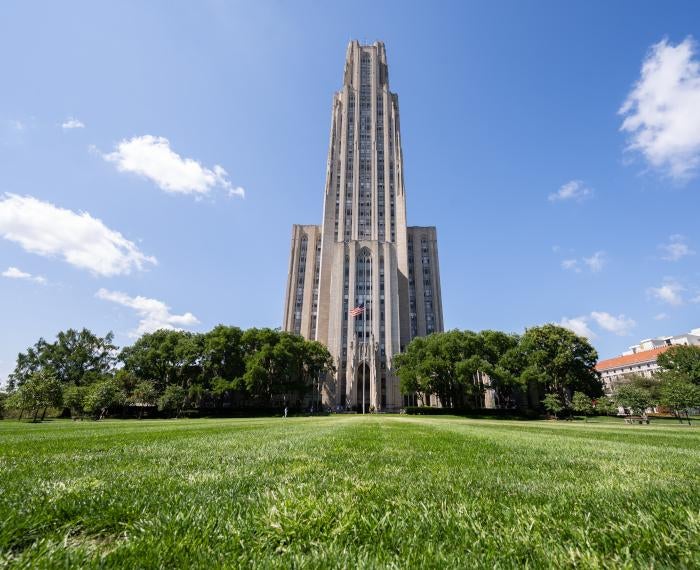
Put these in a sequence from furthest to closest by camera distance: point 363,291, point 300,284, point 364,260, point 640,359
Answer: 1. point 640,359
2. point 300,284
3. point 364,260
4. point 363,291

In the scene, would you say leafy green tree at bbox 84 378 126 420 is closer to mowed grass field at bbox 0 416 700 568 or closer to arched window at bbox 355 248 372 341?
arched window at bbox 355 248 372 341

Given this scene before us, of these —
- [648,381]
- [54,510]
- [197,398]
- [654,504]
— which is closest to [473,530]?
[654,504]

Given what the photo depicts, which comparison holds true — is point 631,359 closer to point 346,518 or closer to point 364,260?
point 364,260

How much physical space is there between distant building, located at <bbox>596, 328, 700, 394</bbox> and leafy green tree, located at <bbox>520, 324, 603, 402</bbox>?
70.3 meters

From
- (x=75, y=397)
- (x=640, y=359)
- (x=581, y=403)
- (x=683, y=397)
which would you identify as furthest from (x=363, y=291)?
(x=640, y=359)

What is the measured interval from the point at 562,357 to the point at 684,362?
33.4 metres

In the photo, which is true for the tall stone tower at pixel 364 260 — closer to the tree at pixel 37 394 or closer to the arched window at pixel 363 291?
the arched window at pixel 363 291

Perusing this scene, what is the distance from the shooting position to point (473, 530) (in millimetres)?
2447

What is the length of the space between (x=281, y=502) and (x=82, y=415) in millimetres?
65727

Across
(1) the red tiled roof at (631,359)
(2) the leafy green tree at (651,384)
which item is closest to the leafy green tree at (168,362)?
(2) the leafy green tree at (651,384)

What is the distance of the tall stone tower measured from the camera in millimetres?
73750

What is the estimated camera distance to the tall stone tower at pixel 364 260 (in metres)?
73.8

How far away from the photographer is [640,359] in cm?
11350

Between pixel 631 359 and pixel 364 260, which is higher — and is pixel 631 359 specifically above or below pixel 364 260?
below
